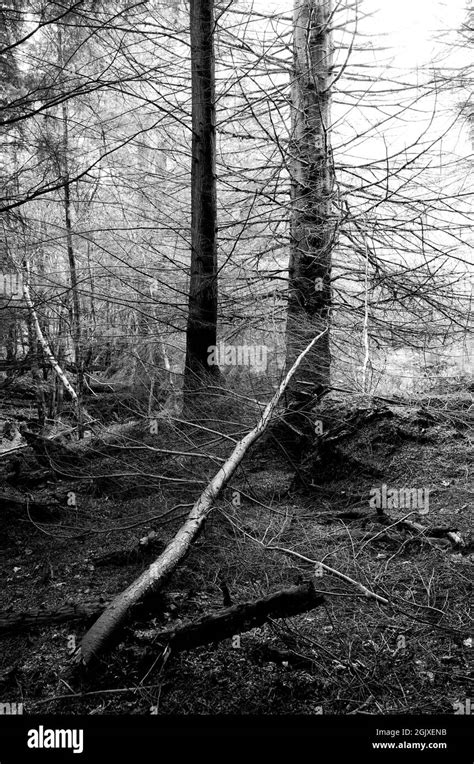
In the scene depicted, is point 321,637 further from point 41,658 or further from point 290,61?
point 290,61

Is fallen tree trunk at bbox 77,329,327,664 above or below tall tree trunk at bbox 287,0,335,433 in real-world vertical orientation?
below

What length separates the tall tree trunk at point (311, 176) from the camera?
694cm

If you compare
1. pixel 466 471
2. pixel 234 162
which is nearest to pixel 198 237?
pixel 234 162

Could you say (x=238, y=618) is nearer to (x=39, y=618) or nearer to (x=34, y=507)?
(x=39, y=618)

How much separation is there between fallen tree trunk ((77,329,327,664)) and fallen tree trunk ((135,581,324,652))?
0.25m

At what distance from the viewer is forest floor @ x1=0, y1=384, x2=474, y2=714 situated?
248 cm

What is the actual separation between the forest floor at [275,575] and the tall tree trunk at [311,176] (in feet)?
6.57

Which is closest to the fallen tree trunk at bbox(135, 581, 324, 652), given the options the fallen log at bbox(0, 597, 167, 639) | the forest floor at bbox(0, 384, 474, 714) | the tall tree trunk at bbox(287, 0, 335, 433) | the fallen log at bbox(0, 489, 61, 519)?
the forest floor at bbox(0, 384, 474, 714)

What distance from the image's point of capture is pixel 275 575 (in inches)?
141

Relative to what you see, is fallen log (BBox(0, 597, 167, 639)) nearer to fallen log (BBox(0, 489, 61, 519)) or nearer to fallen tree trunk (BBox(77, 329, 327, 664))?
fallen tree trunk (BBox(77, 329, 327, 664))

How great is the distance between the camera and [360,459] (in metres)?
5.14

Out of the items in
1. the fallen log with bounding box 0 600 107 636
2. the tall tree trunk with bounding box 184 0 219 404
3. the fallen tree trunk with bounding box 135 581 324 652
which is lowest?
the fallen log with bounding box 0 600 107 636

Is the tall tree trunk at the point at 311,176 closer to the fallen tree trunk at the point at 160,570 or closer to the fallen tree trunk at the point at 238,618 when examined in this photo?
the fallen tree trunk at the point at 160,570

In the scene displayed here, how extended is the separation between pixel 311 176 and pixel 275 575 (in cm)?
553
